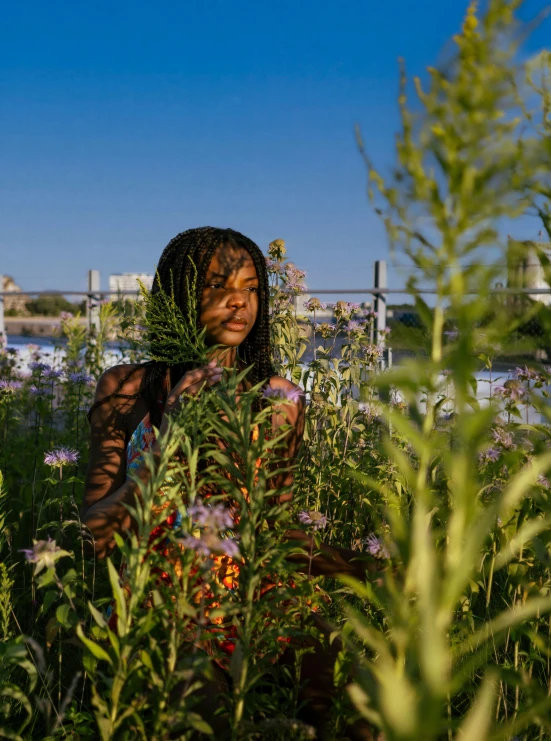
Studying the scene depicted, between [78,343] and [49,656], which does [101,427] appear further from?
[78,343]

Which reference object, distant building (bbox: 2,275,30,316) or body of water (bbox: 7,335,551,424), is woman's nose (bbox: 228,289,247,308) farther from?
distant building (bbox: 2,275,30,316)

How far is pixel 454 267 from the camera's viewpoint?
62 centimetres

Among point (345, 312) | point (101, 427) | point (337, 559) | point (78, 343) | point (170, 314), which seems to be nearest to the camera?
point (170, 314)

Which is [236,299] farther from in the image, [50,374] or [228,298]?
[50,374]

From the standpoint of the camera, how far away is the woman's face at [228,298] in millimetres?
2393

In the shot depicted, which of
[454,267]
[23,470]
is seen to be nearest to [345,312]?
[23,470]

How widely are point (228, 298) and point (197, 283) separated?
0.12m

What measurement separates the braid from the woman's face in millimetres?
31

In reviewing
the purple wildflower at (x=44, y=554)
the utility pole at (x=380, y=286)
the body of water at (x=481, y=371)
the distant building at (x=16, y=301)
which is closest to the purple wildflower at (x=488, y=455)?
the body of water at (x=481, y=371)

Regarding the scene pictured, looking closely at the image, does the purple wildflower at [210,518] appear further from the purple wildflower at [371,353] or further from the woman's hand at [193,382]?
the purple wildflower at [371,353]

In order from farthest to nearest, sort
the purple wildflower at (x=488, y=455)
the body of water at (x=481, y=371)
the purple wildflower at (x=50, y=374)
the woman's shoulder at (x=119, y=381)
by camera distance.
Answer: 1. the purple wildflower at (x=50, y=374)
2. the body of water at (x=481, y=371)
3. the woman's shoulder at (x=119, y=381)
4. the purple wildflower at (x=488, y=455)

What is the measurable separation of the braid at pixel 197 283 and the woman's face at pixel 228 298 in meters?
0.03

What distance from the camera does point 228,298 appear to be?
2.40 metres

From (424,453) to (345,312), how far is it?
104 inches
